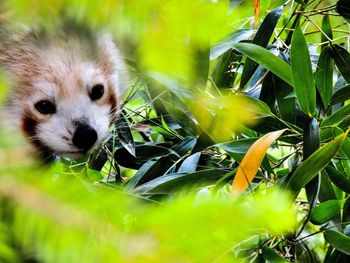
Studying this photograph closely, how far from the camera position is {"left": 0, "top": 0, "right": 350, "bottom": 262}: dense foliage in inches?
13.8

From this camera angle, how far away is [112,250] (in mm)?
354

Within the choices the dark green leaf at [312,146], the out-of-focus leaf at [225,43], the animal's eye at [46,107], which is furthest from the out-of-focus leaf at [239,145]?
the animal's eye at [46,107]

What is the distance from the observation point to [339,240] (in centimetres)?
107

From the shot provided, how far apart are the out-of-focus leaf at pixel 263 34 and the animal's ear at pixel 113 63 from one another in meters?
0.41

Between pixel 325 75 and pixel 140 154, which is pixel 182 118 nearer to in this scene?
pixel 140 154

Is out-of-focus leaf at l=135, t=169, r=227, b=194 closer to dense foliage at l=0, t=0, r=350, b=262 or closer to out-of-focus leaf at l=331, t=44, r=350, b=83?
dense foliage at l=0, t=0, r=350, b=262

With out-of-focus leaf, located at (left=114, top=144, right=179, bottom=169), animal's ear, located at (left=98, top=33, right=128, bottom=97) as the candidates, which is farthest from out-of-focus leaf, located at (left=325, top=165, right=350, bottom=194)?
animal's ear, located at (left=98, top=33, right=128, bottom=97)

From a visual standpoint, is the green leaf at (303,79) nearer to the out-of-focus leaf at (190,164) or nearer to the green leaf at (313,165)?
the green leaf at (313,165)

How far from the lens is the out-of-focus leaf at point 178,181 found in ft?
3.69

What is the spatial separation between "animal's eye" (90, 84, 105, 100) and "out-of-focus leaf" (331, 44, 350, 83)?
591 millimetres

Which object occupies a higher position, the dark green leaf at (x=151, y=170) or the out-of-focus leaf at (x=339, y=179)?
the out-of-focus leaf at (x=339, y=179)

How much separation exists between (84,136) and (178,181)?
1.11ft

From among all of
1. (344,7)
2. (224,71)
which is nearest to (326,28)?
(344,7)

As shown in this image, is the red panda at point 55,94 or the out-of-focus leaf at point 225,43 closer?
the out-of-focus leaf at point 225,43
